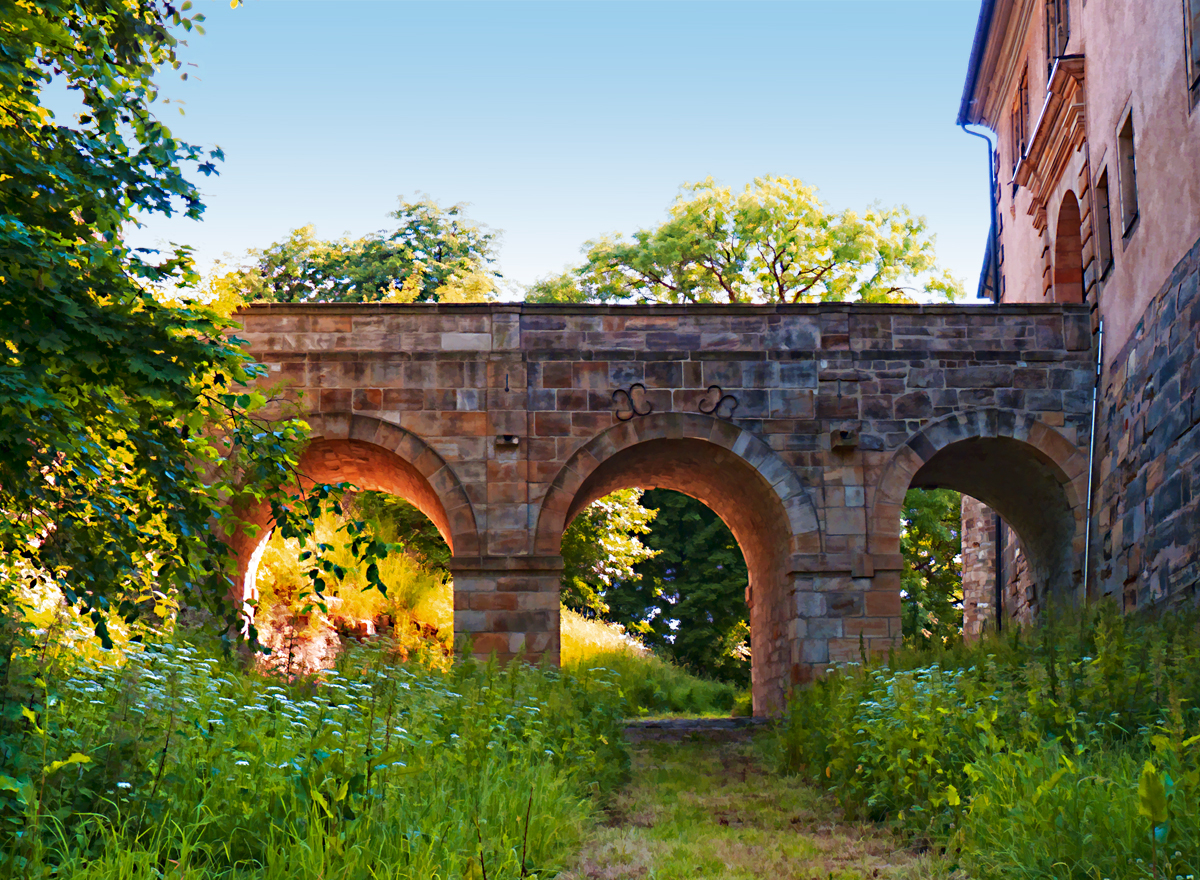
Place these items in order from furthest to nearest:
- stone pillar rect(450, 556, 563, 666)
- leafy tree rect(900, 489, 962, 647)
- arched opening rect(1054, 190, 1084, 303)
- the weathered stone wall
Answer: leafy tree rect(900, 489, 962, 647), arched opening rect(1054, 190, 1084, 303), stone pillar rect(450, 556, 563, 666), the weathered stone wall

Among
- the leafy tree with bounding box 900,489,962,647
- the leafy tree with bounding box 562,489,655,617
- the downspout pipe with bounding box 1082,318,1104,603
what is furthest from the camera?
the leafy tree with bounding box 900,489,962,647

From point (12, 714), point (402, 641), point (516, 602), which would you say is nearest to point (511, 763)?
point (12, 714)

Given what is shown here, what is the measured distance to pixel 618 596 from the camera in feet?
96.5

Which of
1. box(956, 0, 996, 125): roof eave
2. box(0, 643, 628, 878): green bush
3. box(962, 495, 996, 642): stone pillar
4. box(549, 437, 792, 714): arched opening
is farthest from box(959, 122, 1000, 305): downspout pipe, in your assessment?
box(0, 643, 628, 878): green bush

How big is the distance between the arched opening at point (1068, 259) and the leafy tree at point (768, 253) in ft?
34.2

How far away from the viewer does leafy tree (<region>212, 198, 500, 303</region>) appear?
2852 centimetres

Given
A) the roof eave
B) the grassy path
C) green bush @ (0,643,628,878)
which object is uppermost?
the roof eave

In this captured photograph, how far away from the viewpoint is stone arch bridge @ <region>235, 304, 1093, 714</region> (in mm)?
12148

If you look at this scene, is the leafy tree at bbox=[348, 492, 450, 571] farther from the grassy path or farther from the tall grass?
the grassy path

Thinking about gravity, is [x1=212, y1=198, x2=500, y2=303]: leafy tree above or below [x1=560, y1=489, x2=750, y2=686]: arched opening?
above

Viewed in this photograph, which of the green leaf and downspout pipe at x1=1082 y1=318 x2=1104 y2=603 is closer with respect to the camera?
the green leaf

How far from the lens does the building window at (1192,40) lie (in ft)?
29.7

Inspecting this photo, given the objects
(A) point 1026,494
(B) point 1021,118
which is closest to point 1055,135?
(B) point 1021,118

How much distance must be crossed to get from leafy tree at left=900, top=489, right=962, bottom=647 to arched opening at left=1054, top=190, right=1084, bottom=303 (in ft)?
36.7
